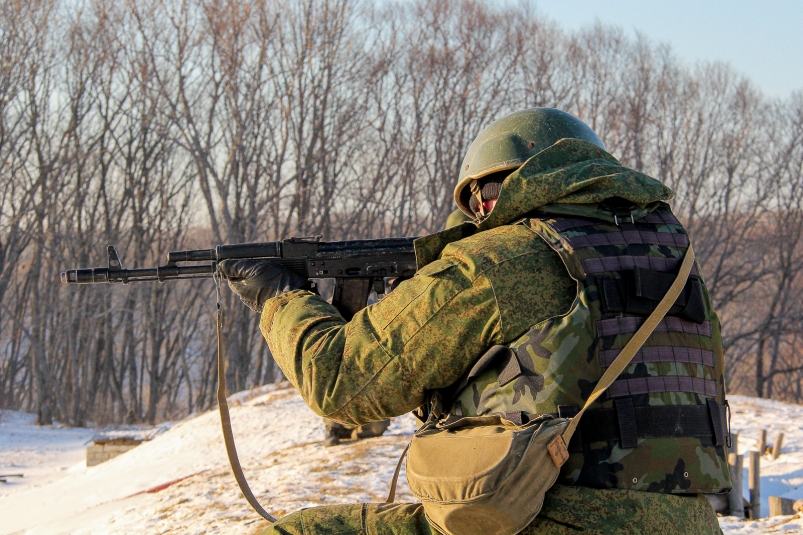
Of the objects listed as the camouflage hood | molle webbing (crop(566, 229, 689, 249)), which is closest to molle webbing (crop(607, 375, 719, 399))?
molle webbing (crop(566, 229, 689, 249))

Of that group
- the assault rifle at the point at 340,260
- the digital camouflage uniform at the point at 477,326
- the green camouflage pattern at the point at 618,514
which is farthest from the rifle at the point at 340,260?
the green camouflage pattern at the point at 618,514

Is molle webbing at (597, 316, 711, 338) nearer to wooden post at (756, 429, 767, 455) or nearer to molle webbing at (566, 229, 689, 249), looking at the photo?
molle webbing at (566, 229, 689, 249)

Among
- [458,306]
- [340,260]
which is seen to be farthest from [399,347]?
[340,260]

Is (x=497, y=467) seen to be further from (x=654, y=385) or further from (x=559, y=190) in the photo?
(x=559, y=190)

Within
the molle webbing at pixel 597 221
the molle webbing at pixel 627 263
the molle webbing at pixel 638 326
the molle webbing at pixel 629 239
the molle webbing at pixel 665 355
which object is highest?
the molle webbing at pixel 597 221

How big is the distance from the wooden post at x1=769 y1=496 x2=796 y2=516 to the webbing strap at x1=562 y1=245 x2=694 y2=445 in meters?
6.52

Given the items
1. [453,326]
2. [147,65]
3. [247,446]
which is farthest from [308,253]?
[147,65]

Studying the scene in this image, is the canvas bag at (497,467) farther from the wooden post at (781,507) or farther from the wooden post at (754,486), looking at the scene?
the wooden post at (754,486)

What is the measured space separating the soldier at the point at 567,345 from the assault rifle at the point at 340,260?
1083mm

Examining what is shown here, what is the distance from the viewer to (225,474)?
7.76 metres

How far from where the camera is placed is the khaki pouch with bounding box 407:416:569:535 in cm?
186

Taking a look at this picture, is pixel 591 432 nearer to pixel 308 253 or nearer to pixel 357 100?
pixel 308 253

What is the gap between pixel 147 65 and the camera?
24156 mm

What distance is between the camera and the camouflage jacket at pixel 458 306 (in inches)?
79.4
